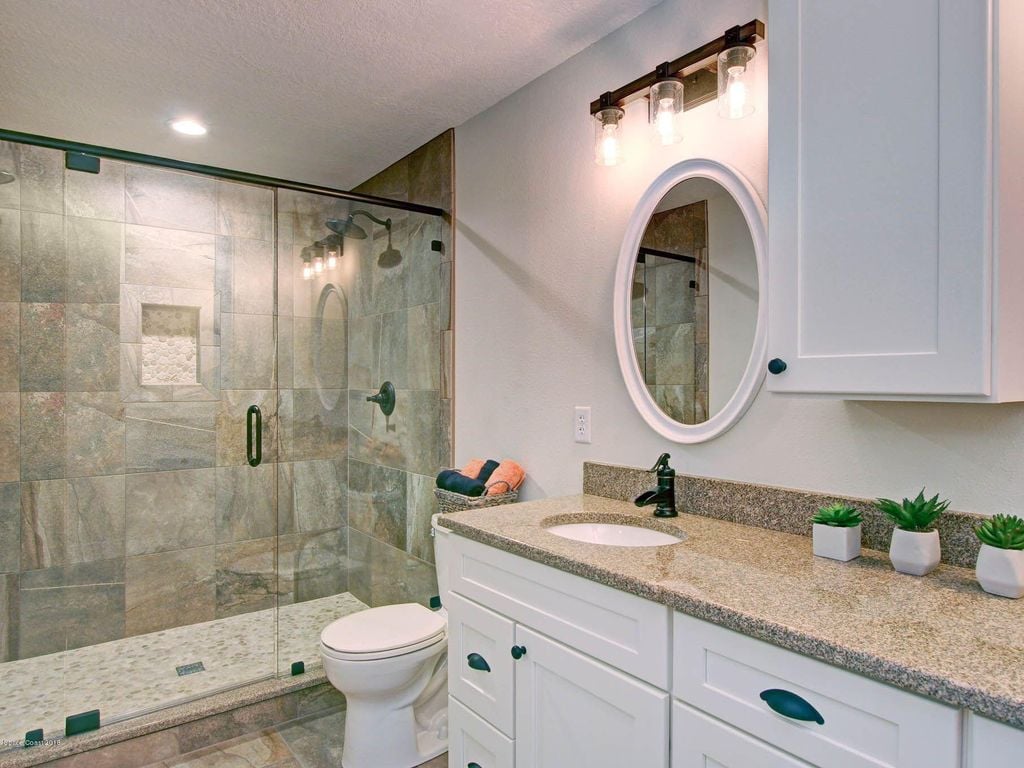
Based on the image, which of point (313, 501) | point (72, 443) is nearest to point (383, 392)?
point (313, 501)

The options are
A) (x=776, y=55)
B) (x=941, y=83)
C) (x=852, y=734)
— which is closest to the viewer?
(x=852, y=734)

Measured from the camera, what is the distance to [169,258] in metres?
2.74

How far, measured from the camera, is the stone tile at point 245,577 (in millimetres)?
2873

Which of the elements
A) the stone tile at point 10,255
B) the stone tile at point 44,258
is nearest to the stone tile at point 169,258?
the stone tile at point 44,258

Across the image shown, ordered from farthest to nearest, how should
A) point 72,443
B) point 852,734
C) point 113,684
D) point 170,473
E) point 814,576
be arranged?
1. point 170,473
2. point 72,443
3. point 113,684
4. point 814,576
5. point 852,734

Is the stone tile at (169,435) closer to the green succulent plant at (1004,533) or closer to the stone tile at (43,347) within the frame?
the stone tile at (43,347)

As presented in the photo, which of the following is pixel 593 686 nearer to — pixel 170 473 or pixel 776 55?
pixel 776 55

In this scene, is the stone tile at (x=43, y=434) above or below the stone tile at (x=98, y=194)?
below

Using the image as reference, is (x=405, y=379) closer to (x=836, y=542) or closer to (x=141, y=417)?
(x=141, y=417)

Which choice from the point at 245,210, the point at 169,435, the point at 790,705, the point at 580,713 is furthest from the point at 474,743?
the point at 245,210

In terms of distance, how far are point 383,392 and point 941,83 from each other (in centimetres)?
235

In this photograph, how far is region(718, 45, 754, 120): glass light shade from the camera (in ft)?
5.22

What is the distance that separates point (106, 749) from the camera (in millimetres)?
2168

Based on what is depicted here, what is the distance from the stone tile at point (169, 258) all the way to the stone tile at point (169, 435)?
54 cm
